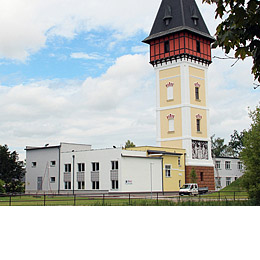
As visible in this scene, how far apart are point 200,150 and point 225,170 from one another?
→ 14.0 meters

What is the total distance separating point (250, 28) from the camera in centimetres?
759

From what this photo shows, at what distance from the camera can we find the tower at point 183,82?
60.2 meters

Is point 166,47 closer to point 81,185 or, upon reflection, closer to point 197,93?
point 197,93

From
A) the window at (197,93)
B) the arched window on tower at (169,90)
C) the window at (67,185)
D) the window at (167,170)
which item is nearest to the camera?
the window at (167,170)

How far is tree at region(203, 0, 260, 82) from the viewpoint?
714 centimetres

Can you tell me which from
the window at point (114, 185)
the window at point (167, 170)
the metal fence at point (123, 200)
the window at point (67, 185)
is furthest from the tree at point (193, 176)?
the window at point (67, 185)

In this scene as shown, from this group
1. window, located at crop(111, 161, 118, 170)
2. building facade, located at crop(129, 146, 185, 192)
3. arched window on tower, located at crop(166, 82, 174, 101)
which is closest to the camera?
window, located at crop(111, 161, 118, 170)

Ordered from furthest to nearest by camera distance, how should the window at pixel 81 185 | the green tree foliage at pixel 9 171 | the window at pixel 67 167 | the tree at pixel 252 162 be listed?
the green tree foliage at pixel 9 171, the window at pixel 67 167, the window at pixel 81 185, the tree at pixel 252 162

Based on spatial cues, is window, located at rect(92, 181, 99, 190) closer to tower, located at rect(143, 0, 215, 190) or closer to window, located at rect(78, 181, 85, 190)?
window, located at rect(78, 181, 85, 190)

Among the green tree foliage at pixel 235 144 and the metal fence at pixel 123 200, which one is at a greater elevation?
the green tree foliage at pixel 235 144

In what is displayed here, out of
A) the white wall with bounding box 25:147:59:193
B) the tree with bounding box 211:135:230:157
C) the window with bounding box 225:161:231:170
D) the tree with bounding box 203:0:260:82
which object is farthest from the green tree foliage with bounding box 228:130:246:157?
the tree with bounding box 203:0:260:82

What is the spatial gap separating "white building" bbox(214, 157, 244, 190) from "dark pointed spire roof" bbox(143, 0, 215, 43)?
71.9 ft

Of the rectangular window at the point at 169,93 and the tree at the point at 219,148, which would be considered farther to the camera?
the tree at the point at 219,148

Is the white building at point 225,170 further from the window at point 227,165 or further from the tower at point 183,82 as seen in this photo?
the tower at point 183,82
